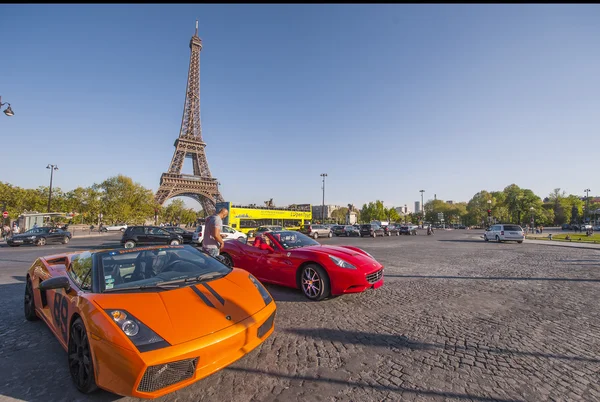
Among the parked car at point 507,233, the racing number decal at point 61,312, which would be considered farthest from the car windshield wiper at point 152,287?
the parked car at point 507,233

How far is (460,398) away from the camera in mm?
2293

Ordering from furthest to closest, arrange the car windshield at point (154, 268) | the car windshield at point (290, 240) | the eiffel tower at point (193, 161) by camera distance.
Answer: the eiffel tower at point (193, 161)
the car windshield at point (290, 240)
the car windshield at point (154, 268)

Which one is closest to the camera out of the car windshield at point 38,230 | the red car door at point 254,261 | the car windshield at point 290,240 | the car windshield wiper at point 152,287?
the car windshield wiper at point 152,287

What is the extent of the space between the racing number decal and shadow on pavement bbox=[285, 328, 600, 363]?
8.07 ft

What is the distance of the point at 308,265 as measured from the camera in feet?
17.2

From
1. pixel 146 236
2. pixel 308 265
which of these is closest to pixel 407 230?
pixel 146 236

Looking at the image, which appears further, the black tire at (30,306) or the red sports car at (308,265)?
the red sports car at (308,265)

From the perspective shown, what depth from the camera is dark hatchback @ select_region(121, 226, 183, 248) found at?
16.5 metres

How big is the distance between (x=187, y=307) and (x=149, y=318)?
0.31m

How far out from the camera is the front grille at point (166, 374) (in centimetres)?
201

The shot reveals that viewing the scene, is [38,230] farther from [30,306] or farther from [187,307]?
[187,307]

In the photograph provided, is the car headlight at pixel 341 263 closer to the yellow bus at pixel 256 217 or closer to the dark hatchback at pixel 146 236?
the dark hatchback at pixel 146 236

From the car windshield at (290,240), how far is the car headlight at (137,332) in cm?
365

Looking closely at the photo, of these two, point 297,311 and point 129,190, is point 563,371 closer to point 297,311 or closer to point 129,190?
point 297,311
